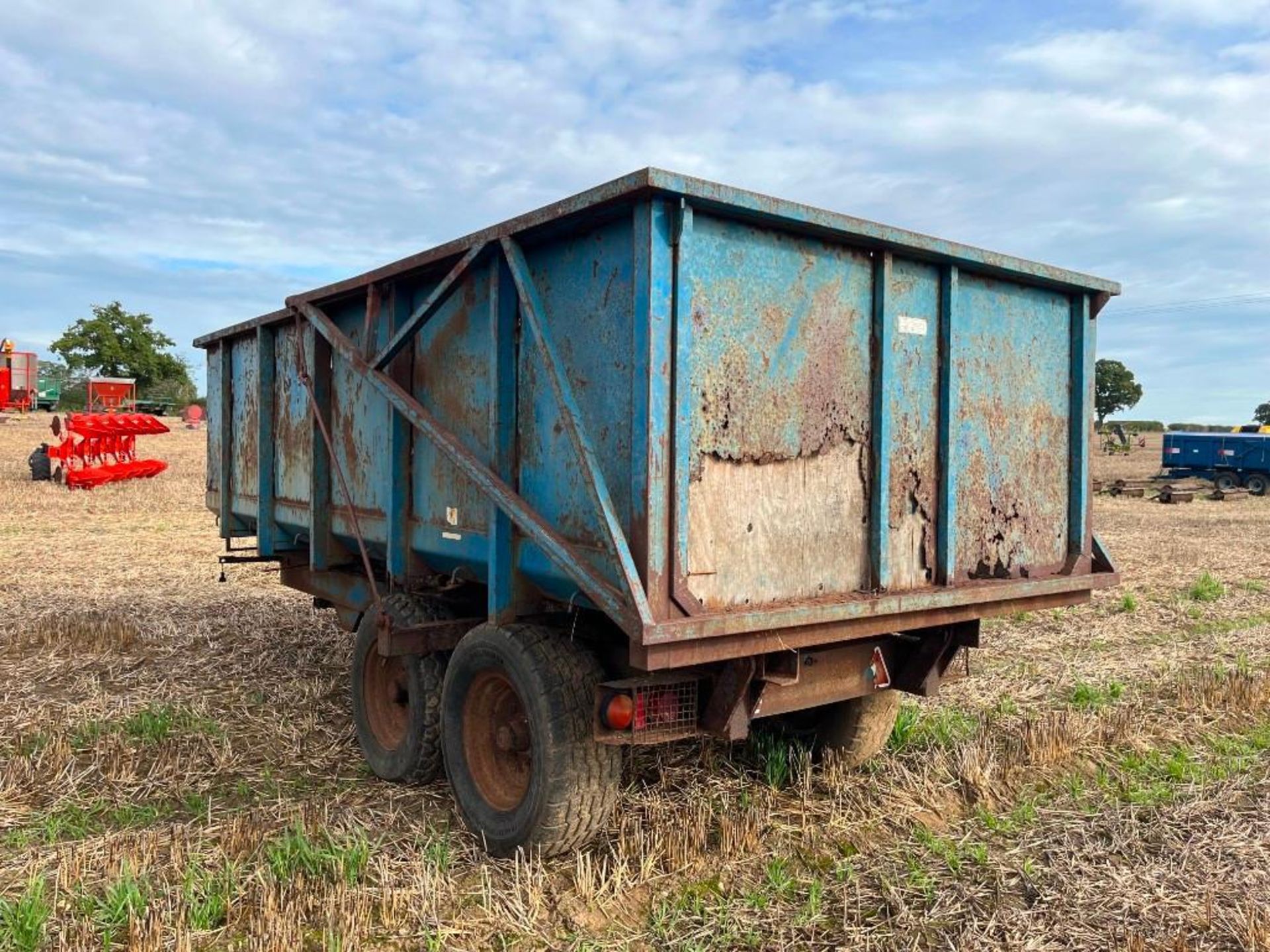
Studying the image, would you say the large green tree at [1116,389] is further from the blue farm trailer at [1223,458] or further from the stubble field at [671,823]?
the stubble field at [671,823]

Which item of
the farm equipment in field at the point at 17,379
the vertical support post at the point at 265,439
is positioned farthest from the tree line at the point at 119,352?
the vertical support post at the point at 265,439

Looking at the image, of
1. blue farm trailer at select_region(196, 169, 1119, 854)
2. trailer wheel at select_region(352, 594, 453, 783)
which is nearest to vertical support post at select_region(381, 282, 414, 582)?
blue farm trailer at select_region(196, 169, 1119, 854)

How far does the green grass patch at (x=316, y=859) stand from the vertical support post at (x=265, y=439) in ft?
9.63

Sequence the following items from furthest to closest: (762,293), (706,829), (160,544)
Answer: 1. (160,544)
2. (706,829)
3. (762,293)

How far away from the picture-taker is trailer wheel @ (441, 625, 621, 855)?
144 inches

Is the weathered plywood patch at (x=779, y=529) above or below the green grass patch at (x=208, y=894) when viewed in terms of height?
above

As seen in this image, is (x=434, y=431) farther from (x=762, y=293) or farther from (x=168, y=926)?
(x=168, y=926)

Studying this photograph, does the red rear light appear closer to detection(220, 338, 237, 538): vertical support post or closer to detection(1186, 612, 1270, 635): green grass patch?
Answer: detection(220, 338, 237, 538): vertical support post

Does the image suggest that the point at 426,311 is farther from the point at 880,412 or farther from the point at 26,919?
the point at 26,919

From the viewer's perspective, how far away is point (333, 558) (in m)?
5.84

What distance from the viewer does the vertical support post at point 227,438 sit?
282 inches

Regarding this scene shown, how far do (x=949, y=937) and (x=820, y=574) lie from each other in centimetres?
132

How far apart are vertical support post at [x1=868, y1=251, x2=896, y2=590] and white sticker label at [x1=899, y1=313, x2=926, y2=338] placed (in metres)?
0.09

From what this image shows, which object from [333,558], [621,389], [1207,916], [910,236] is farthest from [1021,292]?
[333,558]
